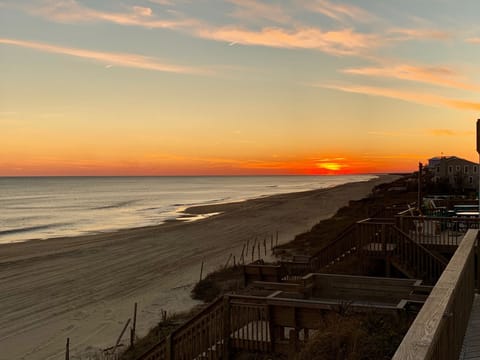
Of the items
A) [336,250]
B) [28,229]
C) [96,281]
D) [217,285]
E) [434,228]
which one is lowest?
[28,229]

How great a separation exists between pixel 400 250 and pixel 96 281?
15641mm

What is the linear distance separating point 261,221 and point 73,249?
22030mm

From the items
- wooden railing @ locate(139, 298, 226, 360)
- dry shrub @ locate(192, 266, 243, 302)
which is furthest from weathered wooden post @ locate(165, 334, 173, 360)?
dry shrub @ locate(192, 266, 243, 302)

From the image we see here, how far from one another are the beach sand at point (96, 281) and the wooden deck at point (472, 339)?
10.9 metres

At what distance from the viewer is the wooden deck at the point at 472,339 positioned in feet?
17.1

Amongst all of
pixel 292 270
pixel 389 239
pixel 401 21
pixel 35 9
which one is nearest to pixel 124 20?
pixel 35 9

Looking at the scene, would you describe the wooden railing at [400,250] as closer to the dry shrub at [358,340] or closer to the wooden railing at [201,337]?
the dry shrub at [358,340]

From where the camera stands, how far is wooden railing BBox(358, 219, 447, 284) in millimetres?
12836

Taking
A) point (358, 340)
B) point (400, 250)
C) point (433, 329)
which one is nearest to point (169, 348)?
point (358, 340)

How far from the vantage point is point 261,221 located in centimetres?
5156

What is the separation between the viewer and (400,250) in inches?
536

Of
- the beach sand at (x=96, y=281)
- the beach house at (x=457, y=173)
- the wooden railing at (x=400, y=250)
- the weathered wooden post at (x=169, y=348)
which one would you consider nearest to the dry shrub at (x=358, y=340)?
the weathered wooden post at (x=169, y=348)

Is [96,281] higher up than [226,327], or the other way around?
[226,327]

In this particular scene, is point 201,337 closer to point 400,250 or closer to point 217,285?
point 400,250
